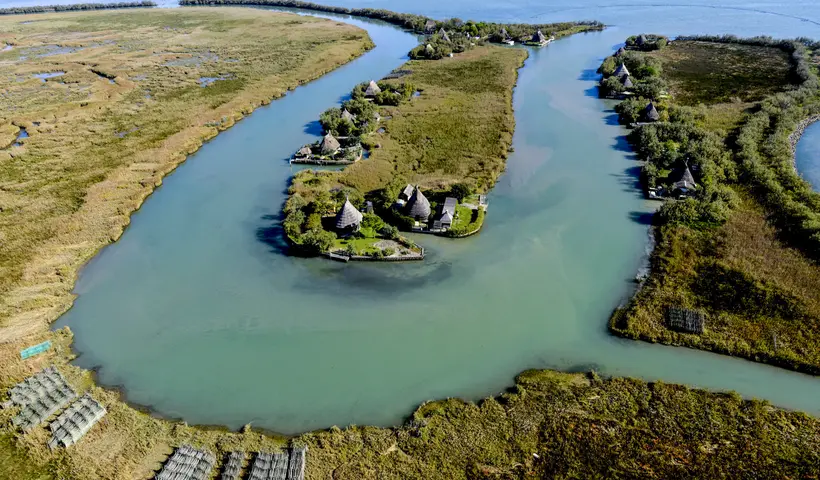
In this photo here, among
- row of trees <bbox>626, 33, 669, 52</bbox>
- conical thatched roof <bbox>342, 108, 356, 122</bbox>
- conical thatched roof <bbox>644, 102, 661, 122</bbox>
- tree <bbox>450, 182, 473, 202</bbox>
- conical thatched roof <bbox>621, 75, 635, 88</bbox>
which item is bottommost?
tree <bbox>450, 182, 473, 202</bbox>

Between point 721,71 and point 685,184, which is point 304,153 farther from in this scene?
point 721,71

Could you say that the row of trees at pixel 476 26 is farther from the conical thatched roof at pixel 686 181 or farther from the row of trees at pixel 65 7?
the row of trees at pixel 65 7

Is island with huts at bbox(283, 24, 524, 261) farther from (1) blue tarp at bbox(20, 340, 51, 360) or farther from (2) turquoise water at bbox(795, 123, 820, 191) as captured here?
(2) turquoise water at bbox(795, 123, 820, 191)

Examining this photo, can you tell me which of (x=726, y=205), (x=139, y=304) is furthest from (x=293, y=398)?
(x=726, y=205)

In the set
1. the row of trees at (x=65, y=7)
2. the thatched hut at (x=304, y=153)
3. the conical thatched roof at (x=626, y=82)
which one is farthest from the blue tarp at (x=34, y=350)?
the row of trees at (x=65, y=7)

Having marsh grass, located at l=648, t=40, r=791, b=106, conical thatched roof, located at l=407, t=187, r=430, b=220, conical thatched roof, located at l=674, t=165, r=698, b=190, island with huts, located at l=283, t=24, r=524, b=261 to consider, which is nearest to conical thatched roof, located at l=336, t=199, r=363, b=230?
island with huts, located at l=283, t=24, r=524, b=261
